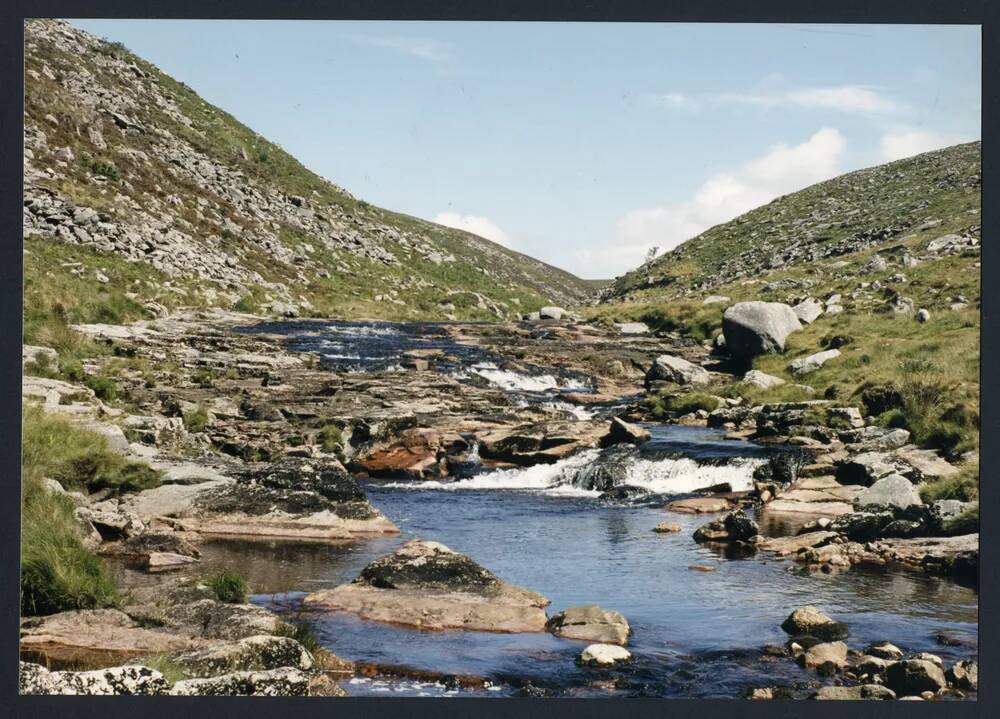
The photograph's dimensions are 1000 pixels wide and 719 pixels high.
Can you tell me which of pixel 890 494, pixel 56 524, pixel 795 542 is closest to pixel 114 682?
pixel 56 524

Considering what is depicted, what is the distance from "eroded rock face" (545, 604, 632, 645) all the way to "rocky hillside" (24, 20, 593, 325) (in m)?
20.2

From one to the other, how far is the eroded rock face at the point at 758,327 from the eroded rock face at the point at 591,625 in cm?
2404

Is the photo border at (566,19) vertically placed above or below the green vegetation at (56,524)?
above

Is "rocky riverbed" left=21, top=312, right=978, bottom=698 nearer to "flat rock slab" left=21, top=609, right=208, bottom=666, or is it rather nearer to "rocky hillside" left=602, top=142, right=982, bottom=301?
"flat rock slab" left=21, top=609, right=208, bottom=666

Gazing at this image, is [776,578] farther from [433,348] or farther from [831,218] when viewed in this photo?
[831,218]

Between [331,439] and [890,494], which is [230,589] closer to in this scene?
[331,439]

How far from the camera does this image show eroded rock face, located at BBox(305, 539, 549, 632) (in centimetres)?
1129

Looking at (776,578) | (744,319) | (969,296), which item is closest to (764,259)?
(744,319)

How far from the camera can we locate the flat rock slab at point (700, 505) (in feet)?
59.0

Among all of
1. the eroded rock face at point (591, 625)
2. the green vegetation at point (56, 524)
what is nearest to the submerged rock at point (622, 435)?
the eroded rock face at point (591, 625)

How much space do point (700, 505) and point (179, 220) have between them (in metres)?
40.6

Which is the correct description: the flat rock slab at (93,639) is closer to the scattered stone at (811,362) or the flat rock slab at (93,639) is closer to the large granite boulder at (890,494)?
the large granite boulder at (890,494)

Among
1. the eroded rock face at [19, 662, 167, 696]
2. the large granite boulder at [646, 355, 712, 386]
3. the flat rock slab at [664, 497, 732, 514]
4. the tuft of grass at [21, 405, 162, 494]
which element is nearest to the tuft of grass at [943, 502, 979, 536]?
the flat rock slab at [664, 497, 732, 514]

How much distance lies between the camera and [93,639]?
966cm
